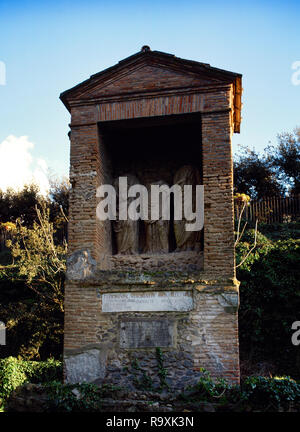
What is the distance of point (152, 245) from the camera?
945 centimetres

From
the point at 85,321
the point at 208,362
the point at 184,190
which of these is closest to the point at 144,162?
the point at 184,190

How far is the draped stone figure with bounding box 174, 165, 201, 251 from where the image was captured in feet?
30.0

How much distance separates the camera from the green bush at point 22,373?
9.28 m

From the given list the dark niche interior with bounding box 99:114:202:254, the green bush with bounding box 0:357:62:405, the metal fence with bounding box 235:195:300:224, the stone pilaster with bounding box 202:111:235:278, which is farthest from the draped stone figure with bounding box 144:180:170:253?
the metal fence with bounding box 235:195:300:224

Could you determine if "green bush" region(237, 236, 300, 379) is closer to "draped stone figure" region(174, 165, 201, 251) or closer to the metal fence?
"draped stone figure" region(174, 165, 201, 251)

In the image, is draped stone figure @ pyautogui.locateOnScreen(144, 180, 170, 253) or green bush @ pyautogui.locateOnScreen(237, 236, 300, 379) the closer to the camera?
draped stone figure @ pyautogui.locateOnScreen(144, 180, 170, 253)

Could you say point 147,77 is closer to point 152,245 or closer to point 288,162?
point 152,245

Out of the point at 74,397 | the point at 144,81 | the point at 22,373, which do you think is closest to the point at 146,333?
the point at 74,397

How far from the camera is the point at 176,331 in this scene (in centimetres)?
805

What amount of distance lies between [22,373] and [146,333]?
3072mm

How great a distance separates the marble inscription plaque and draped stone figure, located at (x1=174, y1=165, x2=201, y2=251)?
1.64 metres
